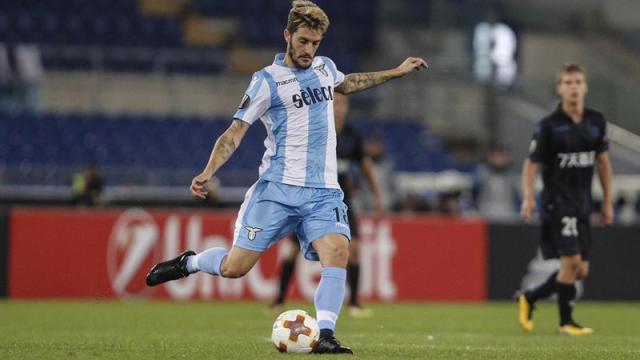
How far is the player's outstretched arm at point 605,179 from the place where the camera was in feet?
35.2

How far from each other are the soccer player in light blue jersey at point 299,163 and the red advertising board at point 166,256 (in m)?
8.60

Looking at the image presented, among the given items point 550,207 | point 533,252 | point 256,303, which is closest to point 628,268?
point 533,252

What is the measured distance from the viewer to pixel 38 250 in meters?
16.8

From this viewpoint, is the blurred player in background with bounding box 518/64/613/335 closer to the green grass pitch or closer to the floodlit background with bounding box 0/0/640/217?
the green grass pitch

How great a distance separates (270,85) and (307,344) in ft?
5.28

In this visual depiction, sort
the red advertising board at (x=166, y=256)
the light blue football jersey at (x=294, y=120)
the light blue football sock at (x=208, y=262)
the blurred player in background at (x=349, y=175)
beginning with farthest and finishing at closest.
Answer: the red advertising board at (x=166, y=256), the blurred player in background at (x=349, y=175), the light blue football sock at (x=208, y=262), the light blue football jersey at (x=294, y=120)

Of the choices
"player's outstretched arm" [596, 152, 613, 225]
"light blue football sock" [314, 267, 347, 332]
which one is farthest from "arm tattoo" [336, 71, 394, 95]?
"player's outstretched arm" [596, 152, 613, 225]

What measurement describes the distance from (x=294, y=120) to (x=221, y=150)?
0.50 metres

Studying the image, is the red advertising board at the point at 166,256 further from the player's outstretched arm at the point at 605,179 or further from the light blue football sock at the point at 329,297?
the light blue football sock at the point at 329,297

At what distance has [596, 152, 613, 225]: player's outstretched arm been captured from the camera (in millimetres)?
10727

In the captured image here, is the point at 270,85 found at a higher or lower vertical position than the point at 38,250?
higher

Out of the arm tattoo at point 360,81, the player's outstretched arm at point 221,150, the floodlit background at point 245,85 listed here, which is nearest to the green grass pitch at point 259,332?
the player's outstretched arm at point 221,150

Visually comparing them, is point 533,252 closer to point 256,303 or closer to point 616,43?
point 256,303

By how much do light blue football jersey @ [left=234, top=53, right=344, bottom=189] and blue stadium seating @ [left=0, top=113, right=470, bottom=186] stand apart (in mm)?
13193
